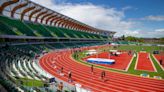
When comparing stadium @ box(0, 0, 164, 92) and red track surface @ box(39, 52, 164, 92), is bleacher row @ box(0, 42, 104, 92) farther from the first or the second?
red track surface @ box(39, 52, 164, 92)

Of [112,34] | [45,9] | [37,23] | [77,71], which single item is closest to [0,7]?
[45,9]

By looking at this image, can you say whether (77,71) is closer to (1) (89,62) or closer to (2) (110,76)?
(2) (110,76)

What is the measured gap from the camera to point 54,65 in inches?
1184

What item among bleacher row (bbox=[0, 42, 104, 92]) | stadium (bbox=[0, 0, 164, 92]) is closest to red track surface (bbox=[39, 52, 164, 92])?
stadium (bbox=[0, 0, 164, 92])

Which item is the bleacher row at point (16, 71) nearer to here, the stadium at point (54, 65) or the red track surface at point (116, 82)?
the stadium at point (54, 65)

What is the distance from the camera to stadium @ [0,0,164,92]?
17625 millimetres

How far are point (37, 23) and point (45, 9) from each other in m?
8.82

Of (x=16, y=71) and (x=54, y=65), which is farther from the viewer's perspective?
(x=54, y=65)

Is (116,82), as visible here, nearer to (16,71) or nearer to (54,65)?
(16,71)

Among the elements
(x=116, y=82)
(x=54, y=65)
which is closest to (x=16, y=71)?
(x=116, y=82)

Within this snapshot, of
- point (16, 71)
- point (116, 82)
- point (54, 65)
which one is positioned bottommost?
point (116, 82)

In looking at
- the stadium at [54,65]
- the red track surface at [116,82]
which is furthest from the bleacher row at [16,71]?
the red track surface at [116,82]

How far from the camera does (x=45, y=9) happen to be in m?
53.8

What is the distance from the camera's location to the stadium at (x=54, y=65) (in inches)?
694
